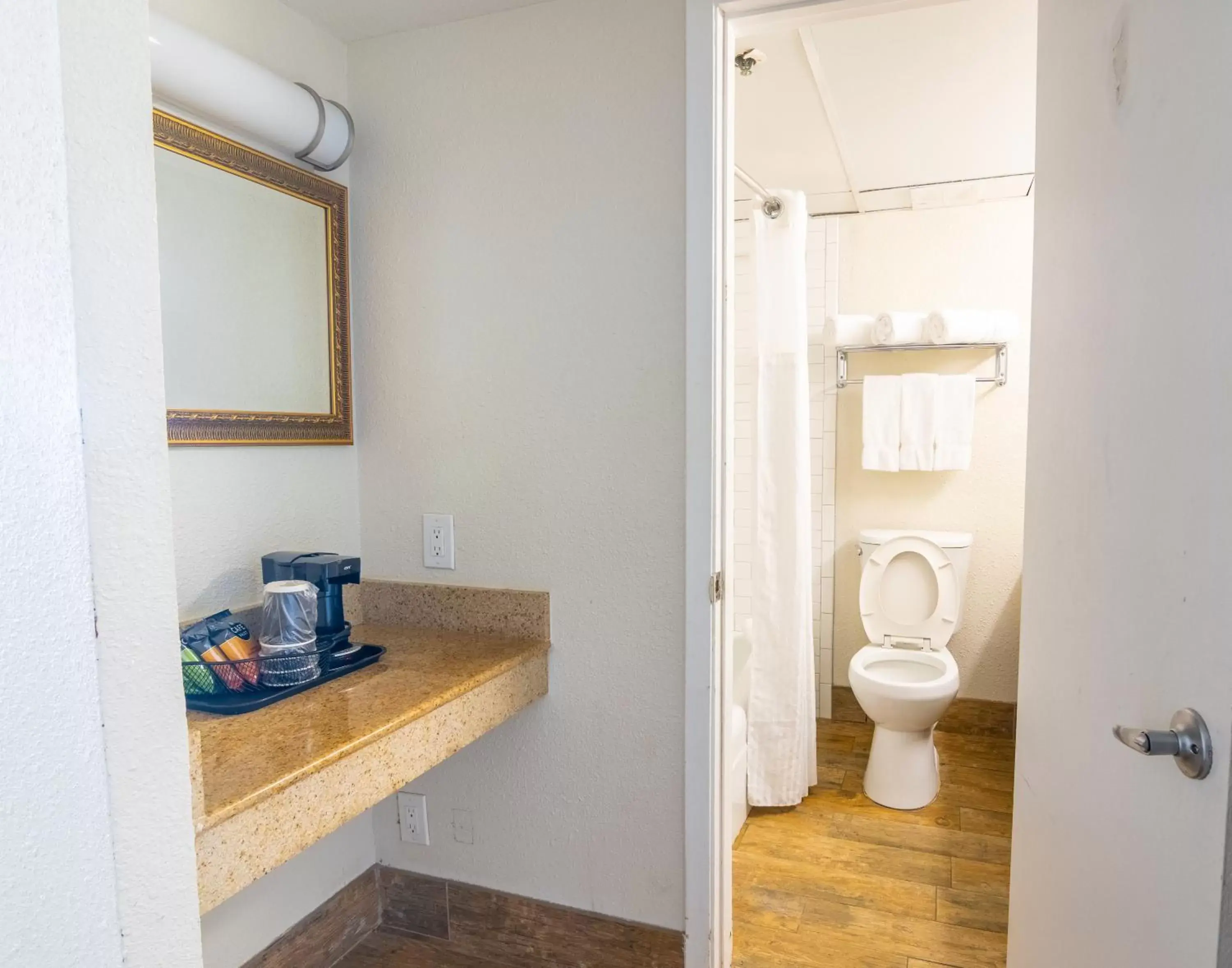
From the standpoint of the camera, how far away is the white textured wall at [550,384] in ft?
5.61

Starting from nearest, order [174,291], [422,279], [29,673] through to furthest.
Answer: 1. [29,673]
2. [174,291]
3. [422,279]

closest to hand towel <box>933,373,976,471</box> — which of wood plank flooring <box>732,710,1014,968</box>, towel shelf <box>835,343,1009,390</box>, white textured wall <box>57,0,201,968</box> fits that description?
towel shelf <box>835,343,1009,390</box>

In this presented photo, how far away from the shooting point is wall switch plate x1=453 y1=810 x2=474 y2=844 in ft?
6.38

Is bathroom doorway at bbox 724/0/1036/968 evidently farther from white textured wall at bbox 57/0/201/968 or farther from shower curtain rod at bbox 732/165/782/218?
white textured wall at bbox 57/0/201/968

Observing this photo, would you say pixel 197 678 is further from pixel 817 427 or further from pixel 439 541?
pixel 817 427

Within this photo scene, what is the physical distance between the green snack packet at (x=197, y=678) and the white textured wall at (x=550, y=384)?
2.08ft

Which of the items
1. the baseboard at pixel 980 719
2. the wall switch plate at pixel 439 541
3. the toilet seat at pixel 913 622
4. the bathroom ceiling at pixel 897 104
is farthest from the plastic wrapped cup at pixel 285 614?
the baseboard at pixel 980 719

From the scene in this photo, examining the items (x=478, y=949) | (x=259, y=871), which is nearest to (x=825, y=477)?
(x=478, y=949)

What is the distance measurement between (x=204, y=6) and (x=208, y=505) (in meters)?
0.99

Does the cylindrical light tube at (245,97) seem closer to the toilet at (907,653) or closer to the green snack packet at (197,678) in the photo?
the green snack packet at (197,678)

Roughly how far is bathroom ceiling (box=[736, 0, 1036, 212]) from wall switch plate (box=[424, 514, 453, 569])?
1.28m

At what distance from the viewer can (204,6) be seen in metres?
1.59

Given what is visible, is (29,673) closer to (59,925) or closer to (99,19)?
(59,925)

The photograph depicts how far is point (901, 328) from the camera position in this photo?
3.15 meters
